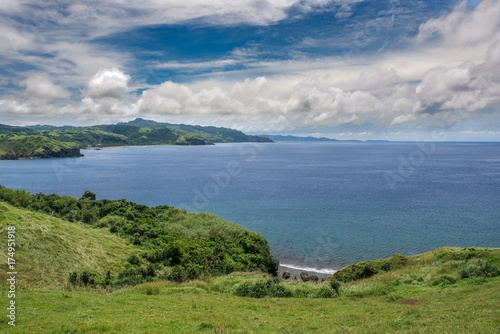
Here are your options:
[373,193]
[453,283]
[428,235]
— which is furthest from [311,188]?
[453,283]

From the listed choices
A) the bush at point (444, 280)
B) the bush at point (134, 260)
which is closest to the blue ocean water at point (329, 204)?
the bush at point (444, 280)

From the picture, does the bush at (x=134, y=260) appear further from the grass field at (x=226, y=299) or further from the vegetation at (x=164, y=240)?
the grass field at (x=226, y=299)

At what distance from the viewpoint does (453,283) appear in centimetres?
3036

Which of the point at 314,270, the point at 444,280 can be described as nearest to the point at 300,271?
the point at 314,270

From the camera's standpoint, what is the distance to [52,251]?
31016 mm

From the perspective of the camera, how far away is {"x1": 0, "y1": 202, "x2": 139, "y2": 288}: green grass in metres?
26.9

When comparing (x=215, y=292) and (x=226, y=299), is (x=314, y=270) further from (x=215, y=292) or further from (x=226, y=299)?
(x=226, y=299)

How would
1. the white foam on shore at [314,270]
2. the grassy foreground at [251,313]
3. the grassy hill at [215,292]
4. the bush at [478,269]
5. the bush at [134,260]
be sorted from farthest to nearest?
the white foam on shore at [314,270], the bush at [134,260], the bush at [478,269], the grassy hill at [215,292], the grassy foreground at [251,313]

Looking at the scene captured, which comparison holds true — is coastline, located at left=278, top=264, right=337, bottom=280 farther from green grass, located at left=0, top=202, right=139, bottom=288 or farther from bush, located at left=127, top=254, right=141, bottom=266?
green grass, located at left=0, top=202, right=139, bottom=288

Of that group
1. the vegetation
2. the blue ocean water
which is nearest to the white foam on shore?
the blue ocean water

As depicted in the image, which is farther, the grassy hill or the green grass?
the green grass

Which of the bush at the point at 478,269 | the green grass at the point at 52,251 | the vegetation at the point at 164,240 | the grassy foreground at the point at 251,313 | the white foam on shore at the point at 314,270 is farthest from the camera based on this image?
the white foam on shore at the point at 314,270

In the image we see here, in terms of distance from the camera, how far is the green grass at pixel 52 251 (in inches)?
1057

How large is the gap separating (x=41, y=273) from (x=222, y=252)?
80.4 ft
